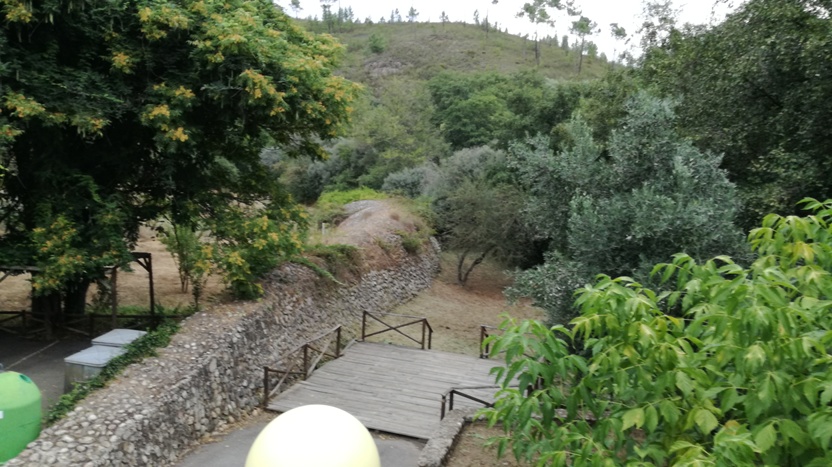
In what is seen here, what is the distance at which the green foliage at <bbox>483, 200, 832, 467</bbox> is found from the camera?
3.29 m

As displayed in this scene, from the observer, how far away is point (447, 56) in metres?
74.0

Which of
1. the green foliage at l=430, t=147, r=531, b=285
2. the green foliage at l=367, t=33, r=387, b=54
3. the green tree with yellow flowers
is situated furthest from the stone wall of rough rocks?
the green foliage at l=367, t=33, r=387, b=54

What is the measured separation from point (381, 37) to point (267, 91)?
72585 mm

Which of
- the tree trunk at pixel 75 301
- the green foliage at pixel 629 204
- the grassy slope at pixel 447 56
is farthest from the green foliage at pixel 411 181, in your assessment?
the grassy slope at pixel 447 56

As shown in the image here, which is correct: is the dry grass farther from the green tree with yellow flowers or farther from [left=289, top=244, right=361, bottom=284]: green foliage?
the green tree with yellow flowers

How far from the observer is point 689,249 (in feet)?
29.1

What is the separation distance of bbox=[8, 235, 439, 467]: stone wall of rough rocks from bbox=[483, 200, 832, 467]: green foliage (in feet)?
21.0

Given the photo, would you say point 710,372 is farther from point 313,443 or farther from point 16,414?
point 16,414

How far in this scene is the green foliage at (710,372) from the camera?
10.8ft

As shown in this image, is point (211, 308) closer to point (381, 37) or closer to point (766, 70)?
point (766, 70)

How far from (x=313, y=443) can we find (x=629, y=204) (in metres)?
6.89

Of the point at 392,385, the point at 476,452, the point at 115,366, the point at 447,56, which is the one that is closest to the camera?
the point at 476,452

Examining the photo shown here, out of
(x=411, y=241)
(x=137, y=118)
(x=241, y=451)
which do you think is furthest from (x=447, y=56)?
(x=241, y=451)

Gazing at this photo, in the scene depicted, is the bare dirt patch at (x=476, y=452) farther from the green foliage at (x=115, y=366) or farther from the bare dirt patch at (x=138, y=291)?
the bare dirt patch at (x=138, y=291)
